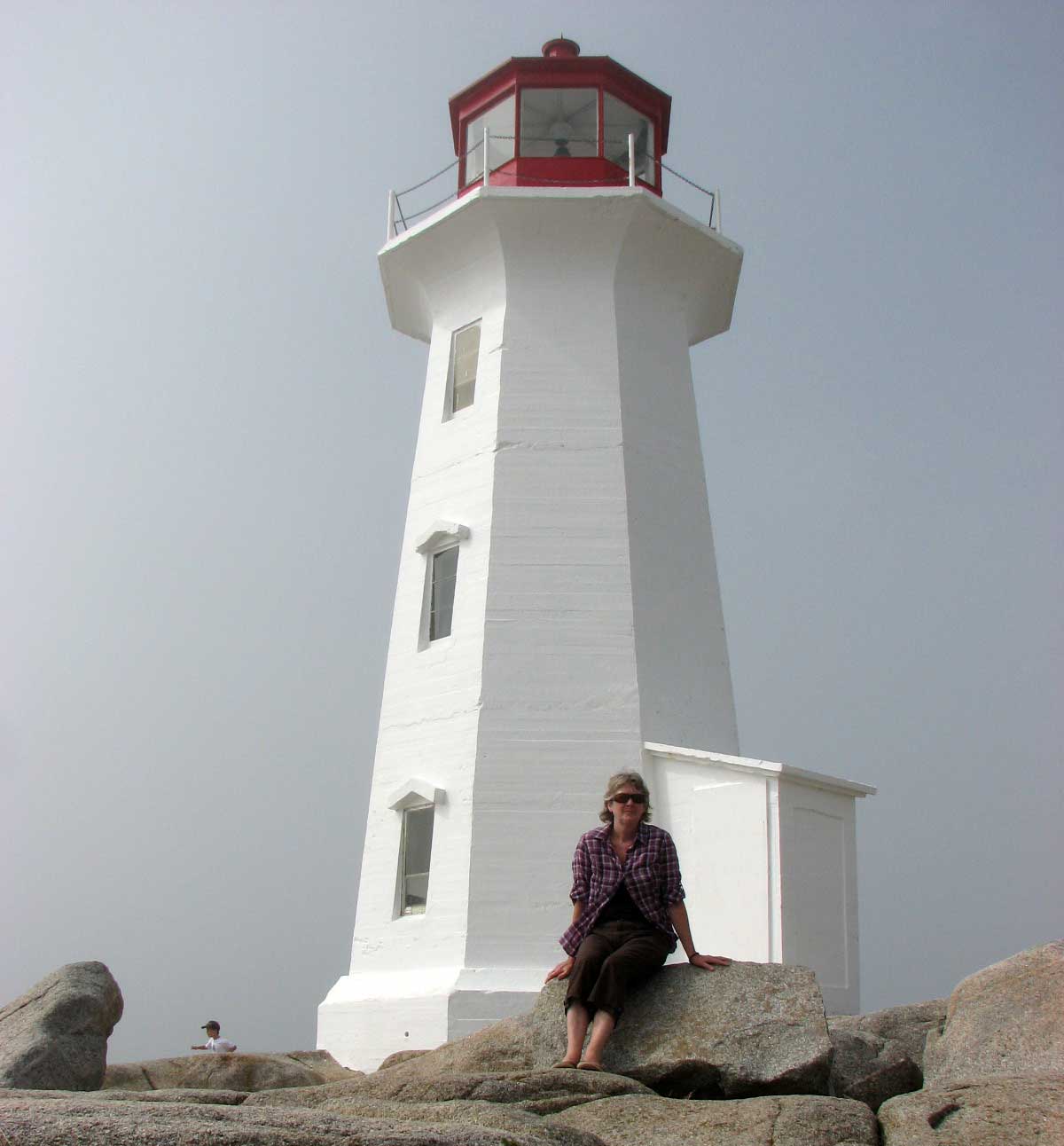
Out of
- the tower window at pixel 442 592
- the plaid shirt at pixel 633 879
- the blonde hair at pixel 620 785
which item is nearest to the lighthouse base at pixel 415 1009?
the tower window at pixel 442 592

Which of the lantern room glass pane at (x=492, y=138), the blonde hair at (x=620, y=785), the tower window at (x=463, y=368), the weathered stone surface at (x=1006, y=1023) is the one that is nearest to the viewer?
the weathered stone surface at (x=1006, y=1023)

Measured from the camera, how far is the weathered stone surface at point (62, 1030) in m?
9.32

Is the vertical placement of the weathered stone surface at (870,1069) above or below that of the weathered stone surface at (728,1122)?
above

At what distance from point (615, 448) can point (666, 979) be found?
8624 millimetres

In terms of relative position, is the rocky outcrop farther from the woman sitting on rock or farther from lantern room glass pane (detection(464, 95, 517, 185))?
lantern room glass pane (detection(464, 95, 517, 185))

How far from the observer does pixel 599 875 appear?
797cm

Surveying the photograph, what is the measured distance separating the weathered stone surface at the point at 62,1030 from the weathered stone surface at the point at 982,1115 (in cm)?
601

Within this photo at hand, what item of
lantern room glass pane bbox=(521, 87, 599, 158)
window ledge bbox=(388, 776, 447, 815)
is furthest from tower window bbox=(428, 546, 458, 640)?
lantern room glass pane bbox=(521, 87, 599, 158)

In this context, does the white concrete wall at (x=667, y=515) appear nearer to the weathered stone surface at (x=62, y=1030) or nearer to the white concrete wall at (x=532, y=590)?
the white concrete wall at (x=532, y=590)

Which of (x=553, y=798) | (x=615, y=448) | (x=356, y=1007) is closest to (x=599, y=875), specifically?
(x=553, y=798)

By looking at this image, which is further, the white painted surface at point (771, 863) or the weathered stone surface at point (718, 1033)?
the white painted surface at point (771, 863)

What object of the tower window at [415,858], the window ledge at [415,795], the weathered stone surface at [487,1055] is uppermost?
the window ledge at [415,795]

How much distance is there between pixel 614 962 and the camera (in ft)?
24.5

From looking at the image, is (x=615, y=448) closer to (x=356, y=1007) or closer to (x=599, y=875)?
(x=356, y=1007)
